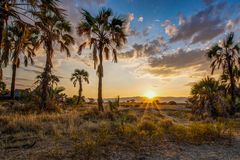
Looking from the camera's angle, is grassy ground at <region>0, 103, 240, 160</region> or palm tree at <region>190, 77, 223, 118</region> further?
palm tree at <region>190, 77, 223, 118</region>

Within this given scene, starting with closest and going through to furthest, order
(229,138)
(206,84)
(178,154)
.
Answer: (178,154)
(229,138)
(206,84)

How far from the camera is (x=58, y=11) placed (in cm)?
1052

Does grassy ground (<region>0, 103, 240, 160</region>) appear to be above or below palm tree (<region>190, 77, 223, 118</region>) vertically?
below

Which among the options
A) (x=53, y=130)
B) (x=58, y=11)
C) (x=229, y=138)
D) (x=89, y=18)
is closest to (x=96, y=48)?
(x=89, y=18)

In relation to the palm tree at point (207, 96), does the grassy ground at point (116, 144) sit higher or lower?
lower

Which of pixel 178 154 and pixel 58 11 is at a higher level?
pixel 58 11

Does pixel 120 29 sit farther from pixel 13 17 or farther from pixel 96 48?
pixel 13 17

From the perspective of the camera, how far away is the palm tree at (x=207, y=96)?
1980 cm

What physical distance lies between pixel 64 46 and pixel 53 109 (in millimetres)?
5842

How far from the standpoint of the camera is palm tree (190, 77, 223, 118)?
19797 millimetres

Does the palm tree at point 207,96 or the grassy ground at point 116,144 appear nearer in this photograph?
the grassy ground at point 116,144

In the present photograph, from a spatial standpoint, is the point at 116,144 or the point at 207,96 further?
the point at 207,96

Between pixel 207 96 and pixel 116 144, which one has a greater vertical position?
pixel 207 96

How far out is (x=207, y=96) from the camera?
2011 cm
